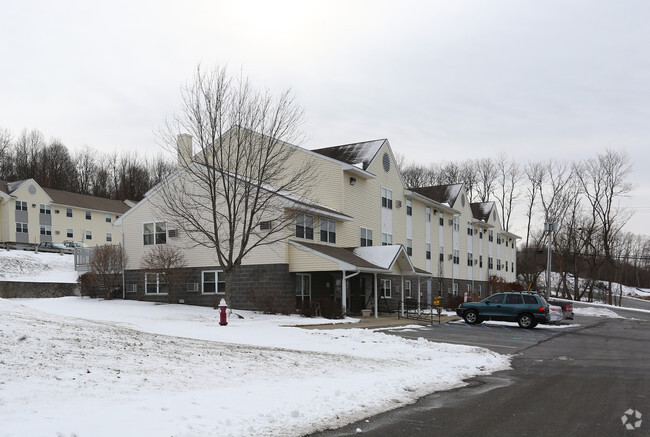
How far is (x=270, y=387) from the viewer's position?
9617mm

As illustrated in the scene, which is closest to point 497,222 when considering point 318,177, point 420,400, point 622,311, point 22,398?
point 622,311

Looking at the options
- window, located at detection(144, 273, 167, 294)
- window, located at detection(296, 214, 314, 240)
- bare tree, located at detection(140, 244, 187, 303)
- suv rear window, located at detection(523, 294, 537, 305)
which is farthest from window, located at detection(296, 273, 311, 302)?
suv rear window, located at detection(523, 294, 537, 305)

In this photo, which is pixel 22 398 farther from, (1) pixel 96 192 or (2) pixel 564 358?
(1) pixel 96 192

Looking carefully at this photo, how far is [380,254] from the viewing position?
105 feet

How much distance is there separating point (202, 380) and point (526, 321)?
20.7 m

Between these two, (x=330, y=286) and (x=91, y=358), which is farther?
(x=330, y=286)

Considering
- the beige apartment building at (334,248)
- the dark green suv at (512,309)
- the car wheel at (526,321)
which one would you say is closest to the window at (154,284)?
the beige apartment building at (334,248)

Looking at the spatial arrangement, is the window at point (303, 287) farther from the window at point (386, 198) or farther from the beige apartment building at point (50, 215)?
the beige apartment building at point (50, 215)

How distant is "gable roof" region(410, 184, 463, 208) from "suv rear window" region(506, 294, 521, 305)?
22712 mm

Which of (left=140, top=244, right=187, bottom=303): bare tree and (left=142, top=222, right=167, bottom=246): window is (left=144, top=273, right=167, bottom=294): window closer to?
(left=140, top=244, right=187, bottom=303): bare tree

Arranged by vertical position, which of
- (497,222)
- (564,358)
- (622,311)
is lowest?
(622,311)

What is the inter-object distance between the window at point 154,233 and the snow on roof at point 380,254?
10972 millimetres

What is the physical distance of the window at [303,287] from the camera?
2923 cm

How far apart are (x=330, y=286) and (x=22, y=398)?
2468cm
